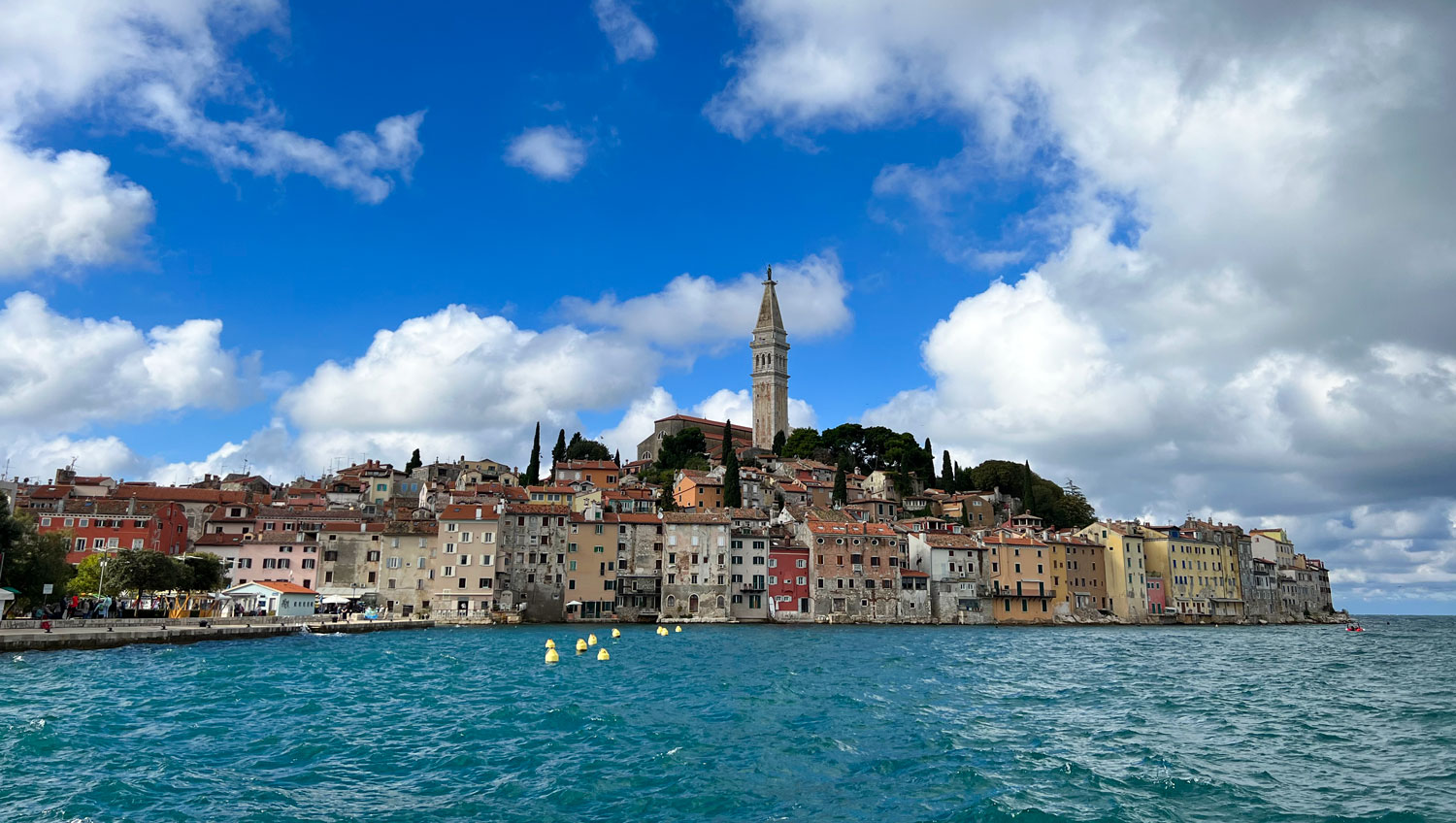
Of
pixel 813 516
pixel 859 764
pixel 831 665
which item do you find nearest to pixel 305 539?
pixel 813 516

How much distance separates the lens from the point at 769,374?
14312cm

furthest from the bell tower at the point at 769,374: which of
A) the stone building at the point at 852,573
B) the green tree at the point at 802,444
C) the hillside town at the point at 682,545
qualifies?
the stone building at the point at 852,573

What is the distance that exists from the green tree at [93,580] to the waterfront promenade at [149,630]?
644cm

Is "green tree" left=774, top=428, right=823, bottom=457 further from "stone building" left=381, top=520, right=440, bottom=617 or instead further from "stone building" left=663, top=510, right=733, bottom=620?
"stone building" left=381, top=520, right=440, bottom=617

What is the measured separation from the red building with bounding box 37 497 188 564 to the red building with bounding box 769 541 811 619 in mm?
44664

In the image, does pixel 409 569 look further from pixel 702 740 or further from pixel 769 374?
pixel 769 374

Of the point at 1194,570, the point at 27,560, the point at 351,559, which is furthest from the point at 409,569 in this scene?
the point at 1194,570

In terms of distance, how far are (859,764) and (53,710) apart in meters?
19.2

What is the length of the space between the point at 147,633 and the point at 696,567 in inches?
1632

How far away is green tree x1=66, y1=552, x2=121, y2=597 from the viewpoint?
50031 millimetres

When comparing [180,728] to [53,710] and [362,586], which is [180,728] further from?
[362,586]

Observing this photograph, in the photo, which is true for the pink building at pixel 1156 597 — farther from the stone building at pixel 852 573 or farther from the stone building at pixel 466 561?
the stone building at pixel 466 561

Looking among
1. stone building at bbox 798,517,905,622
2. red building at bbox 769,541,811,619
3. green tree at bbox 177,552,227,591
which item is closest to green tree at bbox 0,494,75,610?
green tree at bbox 177,552,227,591

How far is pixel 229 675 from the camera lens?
100 ft
